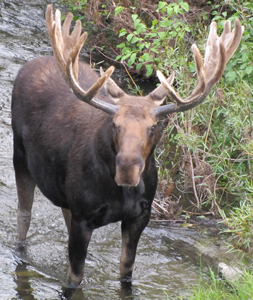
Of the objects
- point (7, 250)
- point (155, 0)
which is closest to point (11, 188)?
point (7, 250)

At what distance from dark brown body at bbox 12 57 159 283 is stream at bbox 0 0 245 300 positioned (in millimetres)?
216

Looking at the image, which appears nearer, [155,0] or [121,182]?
[121,182]

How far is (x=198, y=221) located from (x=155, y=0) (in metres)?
4.12

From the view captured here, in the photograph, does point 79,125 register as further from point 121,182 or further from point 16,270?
point 16,270

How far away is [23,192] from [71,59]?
1864mm

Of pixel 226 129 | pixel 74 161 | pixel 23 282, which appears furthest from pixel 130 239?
pixel 226 129

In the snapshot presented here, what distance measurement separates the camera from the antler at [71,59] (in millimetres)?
4391

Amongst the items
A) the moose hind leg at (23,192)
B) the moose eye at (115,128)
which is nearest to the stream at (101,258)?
the moose hind leg at (23,192)

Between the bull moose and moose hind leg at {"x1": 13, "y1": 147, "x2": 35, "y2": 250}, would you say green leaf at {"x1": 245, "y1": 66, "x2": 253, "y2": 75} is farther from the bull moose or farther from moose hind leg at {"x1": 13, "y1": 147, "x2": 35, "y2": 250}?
moose hind leg at {"x1": 13, "y1": 147, "x2": 35, "y2": 250}

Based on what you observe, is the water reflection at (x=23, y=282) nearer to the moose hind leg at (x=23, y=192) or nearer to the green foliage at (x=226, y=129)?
the moose hind leg at (x=23, y=192)

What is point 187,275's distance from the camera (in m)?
5.49

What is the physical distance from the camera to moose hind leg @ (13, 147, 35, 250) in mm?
5812

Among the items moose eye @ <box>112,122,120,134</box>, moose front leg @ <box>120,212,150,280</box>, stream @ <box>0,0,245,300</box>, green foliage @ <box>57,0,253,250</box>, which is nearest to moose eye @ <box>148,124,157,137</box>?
moose eye @ <box>112,122,120,134</box>

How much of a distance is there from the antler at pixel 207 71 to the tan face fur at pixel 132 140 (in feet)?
0.50
